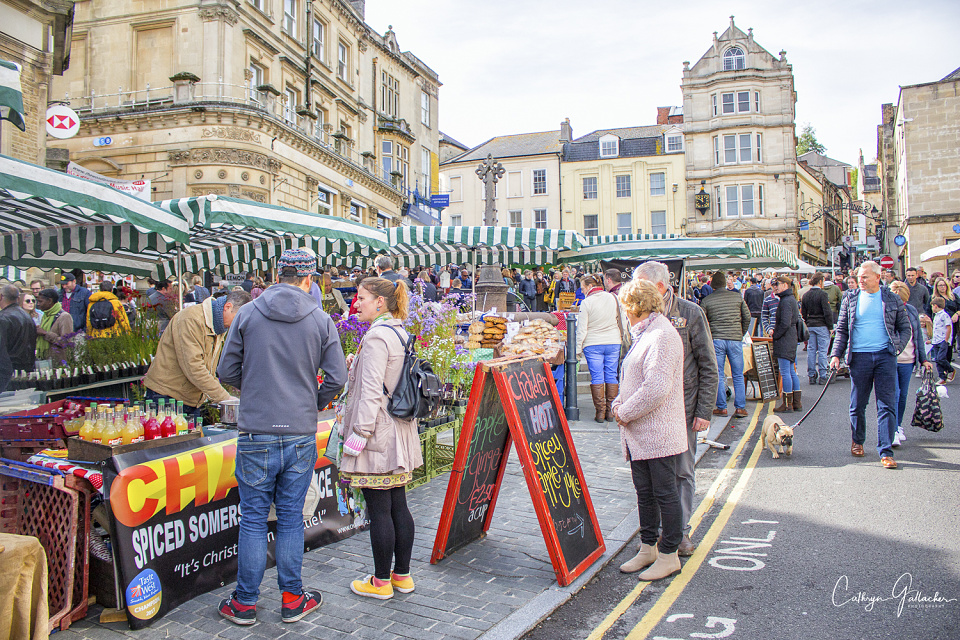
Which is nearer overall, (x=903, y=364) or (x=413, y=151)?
(x=903, y=364)

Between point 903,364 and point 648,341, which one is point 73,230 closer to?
point 648,341

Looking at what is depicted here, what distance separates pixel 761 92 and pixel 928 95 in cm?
1442

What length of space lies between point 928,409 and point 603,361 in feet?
12.4

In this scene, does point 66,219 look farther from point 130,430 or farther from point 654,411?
point 654,411

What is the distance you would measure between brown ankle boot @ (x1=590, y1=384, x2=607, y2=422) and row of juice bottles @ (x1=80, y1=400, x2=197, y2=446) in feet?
19.2

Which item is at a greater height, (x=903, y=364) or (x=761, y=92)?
(x=761, y=92)

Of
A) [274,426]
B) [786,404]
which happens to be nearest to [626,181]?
[786,404]

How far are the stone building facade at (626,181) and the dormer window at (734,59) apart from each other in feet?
15.1

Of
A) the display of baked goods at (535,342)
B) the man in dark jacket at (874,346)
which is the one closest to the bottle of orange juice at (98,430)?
the display of baked goods at (535,342)

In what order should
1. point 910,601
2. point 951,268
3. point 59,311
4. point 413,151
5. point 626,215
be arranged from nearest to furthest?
1. point 910,601
2. point 59,311
3. point 951,268
4. point 413,151
5. point 626,215

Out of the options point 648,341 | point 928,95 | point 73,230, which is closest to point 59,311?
point 73,230

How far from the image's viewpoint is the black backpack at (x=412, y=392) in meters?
3.70

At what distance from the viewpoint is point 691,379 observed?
15.6 ft

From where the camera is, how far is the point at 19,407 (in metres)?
4.64
